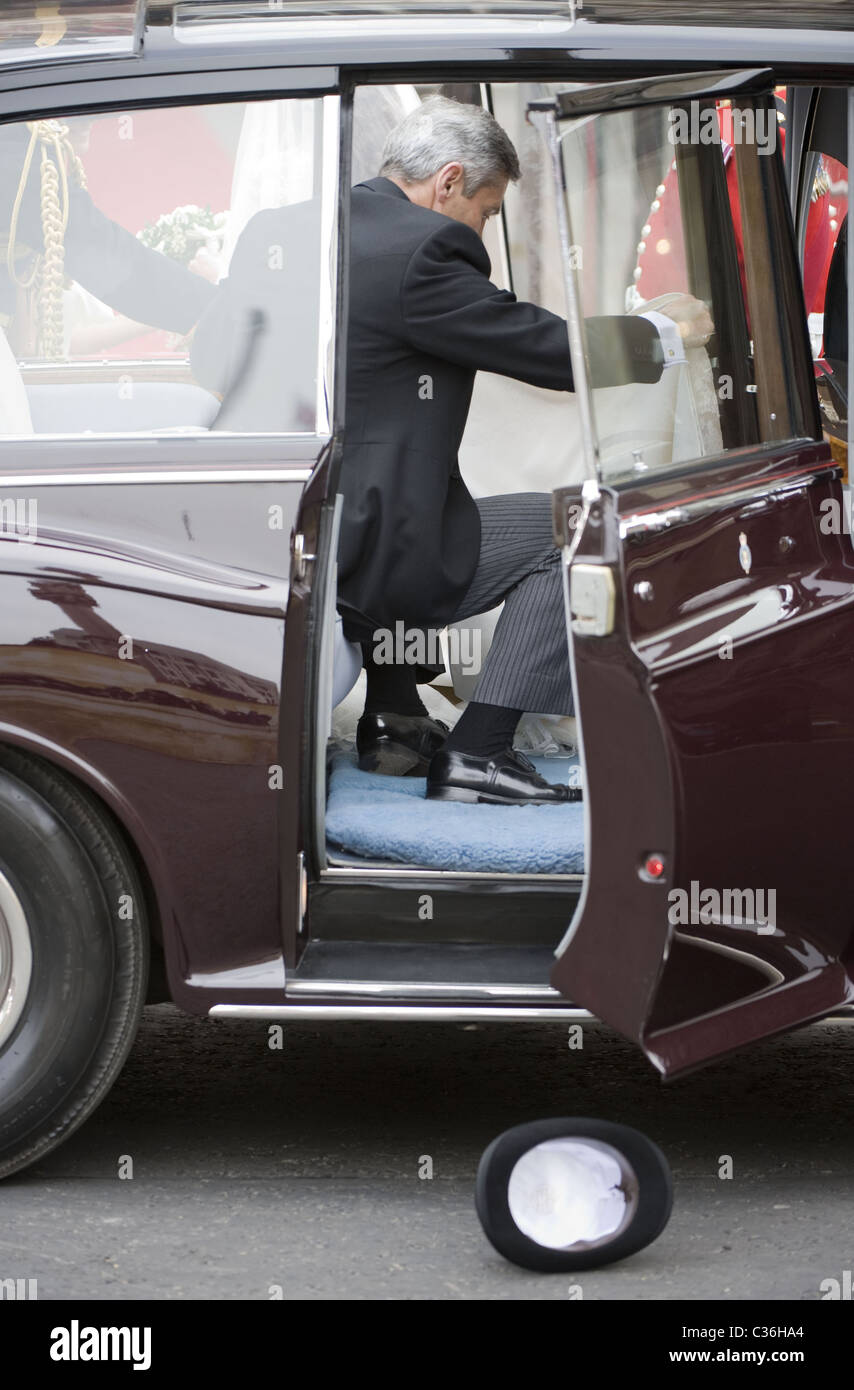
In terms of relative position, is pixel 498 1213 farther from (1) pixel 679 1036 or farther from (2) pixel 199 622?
(2) pixel 199 622

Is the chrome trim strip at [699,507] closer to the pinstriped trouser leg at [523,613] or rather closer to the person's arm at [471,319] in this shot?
the person's arm at [471,319]

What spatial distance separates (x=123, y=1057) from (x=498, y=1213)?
0.73 meters

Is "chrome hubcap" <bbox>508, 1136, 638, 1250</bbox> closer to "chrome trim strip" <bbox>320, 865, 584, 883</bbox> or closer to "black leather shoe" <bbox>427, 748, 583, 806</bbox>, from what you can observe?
"chrome trim strip" <bbox>320, 865, 584, 883</bbox>

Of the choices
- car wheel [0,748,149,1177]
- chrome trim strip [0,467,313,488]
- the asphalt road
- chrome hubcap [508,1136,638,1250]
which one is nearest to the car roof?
chrome trim strip [0,467,313,488]

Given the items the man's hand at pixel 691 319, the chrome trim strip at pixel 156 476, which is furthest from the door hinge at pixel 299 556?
the man's hand at pixel 691 319

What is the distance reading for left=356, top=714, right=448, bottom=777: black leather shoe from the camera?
3.78m

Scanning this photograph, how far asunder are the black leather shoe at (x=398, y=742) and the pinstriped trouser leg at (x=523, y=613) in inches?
12.1

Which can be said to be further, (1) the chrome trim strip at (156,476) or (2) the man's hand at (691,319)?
(2) the man's hand at (691,319)

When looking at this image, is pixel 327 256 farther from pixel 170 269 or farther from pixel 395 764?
pixel 395 764

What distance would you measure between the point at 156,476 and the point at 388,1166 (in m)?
1.39

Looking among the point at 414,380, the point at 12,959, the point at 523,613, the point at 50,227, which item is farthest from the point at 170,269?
the point at 12,959

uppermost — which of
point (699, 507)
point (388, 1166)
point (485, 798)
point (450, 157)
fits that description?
point (450, 157)

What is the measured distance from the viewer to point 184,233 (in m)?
3.08

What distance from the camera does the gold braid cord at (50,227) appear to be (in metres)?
3.04
